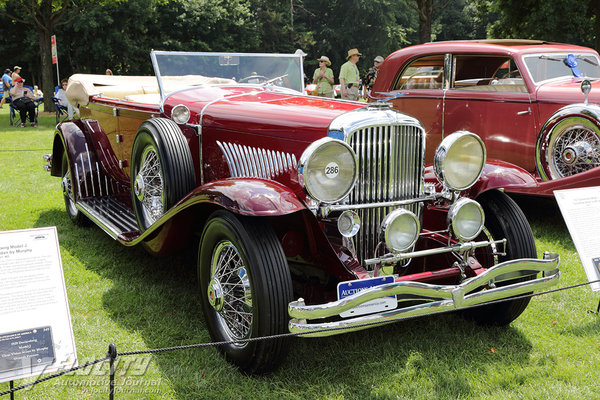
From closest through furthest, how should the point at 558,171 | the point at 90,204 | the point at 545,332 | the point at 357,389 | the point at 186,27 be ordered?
the point at 357,389
the point at 545,332
the point at 90,204
the point at 558,171
the point at 186,27

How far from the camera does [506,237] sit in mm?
3248

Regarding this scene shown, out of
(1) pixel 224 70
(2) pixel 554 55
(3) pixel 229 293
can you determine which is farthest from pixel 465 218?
(2) pixel 554 55

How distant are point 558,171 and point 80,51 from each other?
97.2 feet

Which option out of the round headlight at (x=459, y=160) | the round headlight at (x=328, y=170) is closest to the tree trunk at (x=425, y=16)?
the round headlight at (x=459, y=160)

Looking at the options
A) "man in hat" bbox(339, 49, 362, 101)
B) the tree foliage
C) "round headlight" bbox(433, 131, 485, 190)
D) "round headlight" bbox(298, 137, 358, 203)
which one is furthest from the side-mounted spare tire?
the tree foliage

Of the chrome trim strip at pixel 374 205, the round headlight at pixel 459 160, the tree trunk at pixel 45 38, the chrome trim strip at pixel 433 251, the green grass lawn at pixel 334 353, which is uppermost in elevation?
the tree trunk at pixel 45 38

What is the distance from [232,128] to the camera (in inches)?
140

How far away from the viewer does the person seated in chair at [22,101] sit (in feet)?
50.0

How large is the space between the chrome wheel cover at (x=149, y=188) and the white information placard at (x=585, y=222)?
2682mm

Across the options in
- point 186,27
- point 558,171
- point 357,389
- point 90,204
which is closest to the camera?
point 357,389

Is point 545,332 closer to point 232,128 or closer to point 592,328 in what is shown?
point 592,328

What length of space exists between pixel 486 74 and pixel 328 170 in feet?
15.7

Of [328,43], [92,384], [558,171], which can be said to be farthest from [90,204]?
[328,43]

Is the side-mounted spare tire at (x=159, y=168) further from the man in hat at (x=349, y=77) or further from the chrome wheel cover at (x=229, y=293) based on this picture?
the man in hat at (x=349, y=77)
